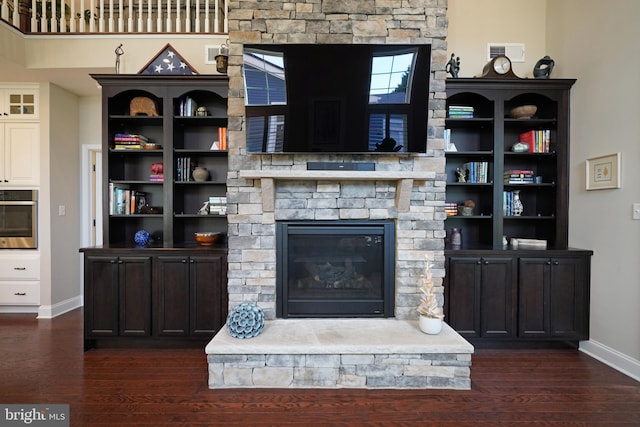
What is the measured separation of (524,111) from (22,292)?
19.1ft

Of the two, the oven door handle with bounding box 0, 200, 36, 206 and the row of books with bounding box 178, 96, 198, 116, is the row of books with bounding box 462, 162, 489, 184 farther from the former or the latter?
the oven door handle with bounding box 0, 200, 36, 206

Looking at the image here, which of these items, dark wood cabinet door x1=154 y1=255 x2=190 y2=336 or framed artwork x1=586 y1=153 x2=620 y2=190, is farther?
dark wood cabinet door x1=154 y1=255 x2=190 y2=336

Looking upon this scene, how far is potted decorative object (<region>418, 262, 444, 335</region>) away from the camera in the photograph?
2.40 m

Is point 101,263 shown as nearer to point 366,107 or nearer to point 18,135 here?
point 18,135

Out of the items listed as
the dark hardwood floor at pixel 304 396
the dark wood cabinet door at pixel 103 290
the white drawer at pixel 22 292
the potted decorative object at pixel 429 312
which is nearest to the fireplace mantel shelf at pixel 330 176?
the potted decorative object at pixel 429 312

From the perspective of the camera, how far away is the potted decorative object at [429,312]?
2396mm

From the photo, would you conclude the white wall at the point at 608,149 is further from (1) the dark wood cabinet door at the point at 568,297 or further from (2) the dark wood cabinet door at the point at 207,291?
(2) the dark wood cabinet door at the point at 207,291

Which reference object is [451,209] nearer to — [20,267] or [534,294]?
[534,294]

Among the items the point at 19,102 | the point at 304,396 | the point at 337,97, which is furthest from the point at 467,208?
the point at 19,102

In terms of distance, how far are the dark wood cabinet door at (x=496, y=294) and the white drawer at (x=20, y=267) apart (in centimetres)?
483

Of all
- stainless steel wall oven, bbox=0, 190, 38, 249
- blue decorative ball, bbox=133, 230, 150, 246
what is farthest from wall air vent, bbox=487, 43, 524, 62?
stainless steel wall oven, bbox=0, 190, 38, 249

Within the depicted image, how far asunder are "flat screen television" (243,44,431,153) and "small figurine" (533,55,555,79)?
1.48m

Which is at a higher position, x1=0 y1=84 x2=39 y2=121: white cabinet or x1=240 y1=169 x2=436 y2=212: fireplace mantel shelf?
x1=0 y1=84 x2=39 y2=121: white cabinet

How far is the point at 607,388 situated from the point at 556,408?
57 cm
